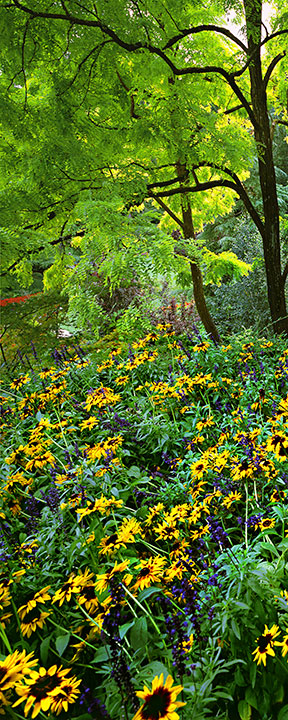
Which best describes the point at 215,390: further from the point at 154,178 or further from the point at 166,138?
the point at 154,178

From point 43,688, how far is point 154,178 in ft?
14.4

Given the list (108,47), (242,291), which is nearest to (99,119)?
(108,47)

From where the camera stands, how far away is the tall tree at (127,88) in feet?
9.16

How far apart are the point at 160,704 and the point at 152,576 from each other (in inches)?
17.4

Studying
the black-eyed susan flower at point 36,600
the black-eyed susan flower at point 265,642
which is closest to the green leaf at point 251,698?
the black-eyed susan flower at point 265,642

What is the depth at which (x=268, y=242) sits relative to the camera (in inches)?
169

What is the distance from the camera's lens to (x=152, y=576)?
49.5 inches

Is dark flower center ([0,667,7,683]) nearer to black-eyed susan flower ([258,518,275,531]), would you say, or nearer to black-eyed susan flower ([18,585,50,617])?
black-eyed susan flower ([18,585,50,617])

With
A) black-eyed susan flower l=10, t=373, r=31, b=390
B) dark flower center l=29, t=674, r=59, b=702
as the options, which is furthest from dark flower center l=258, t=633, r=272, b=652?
black-eyed susan flower l=10, t=373, r=31, b=390

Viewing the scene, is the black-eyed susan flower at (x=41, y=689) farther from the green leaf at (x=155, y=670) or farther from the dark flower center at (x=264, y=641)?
the dark flower center at (x=264, y=641)

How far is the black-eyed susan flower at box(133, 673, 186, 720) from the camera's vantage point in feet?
2.60

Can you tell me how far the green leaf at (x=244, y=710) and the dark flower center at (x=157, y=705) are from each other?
0.44m

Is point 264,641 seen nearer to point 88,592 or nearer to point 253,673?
point 253,673

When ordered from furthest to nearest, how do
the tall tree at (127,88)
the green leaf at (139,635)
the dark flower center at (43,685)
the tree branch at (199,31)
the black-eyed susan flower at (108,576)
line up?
the tree branch at (199,31), the tall tree at (127,88), the green leaf at (139,635), the black-eyed susan flower at (108,576), the dark flower center at (43,685)
